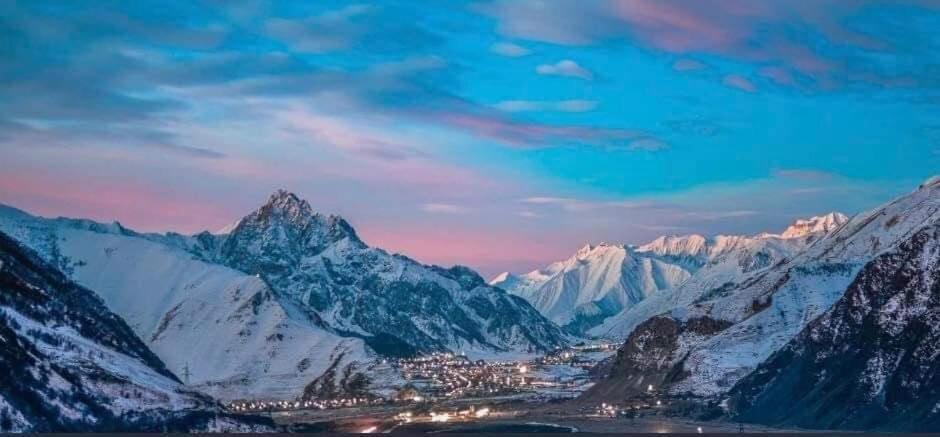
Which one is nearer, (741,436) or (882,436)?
(741,436)

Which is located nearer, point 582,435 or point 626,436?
point 626,436

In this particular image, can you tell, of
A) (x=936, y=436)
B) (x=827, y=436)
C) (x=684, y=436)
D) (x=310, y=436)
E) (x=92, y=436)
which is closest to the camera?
(x=936, y=436)

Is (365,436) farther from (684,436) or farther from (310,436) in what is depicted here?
(684,436)

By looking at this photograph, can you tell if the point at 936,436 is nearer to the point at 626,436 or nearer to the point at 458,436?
the point at 626,436

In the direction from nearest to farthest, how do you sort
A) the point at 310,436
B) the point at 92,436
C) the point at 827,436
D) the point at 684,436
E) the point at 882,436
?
the point at 92,436, the point at 882,436, the point at 310,436, the point at 827,436, the point at 684,436

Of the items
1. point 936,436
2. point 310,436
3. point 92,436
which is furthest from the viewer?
point 310,436

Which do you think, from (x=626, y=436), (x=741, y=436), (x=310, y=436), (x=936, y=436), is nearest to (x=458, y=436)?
(x=310, y=436)

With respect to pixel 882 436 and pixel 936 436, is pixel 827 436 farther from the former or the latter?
pixel 936 436

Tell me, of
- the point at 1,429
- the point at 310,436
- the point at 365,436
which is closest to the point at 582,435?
the point at 310,436

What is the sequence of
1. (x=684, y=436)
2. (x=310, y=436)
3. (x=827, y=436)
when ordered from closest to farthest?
1. (x=310, y=436)
2. (x=827, y=436)
3. (x=684, y=436)
